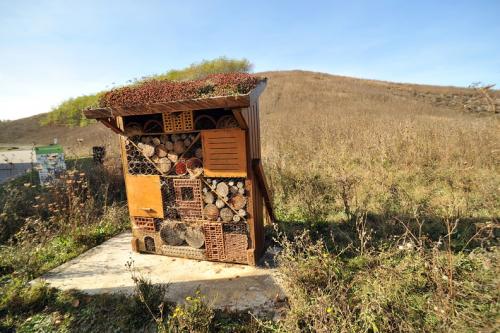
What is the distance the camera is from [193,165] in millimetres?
4199

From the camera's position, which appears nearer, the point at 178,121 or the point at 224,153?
the point at 224,153

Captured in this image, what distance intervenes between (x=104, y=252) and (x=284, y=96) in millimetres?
20753

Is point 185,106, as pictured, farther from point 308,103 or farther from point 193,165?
point 308,103

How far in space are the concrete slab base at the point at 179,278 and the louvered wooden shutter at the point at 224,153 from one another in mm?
1398

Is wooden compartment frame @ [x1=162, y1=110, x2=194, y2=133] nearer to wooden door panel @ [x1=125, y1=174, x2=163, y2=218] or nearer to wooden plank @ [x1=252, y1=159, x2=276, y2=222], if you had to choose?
wooden door panel @ [x1=125, y1=174, x2=163, y2=218]

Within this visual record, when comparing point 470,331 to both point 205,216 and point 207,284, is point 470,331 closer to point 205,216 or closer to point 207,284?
point 207,284

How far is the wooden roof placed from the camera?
11.3 feet

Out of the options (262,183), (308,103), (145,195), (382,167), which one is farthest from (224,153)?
(308,103)

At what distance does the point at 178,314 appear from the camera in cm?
269

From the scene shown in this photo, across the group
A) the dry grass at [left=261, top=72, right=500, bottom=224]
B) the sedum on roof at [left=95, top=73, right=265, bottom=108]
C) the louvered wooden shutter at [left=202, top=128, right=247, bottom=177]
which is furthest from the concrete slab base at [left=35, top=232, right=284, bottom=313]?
the sedum on roof at [left=95, top=73, right=265, bottom=108]

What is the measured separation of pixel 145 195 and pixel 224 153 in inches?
63.5

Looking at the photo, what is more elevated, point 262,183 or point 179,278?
point 262,183

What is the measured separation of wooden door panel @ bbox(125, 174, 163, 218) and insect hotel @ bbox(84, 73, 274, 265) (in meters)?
0.02

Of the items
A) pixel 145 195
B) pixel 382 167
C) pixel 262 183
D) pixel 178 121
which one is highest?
pixel 178 121
